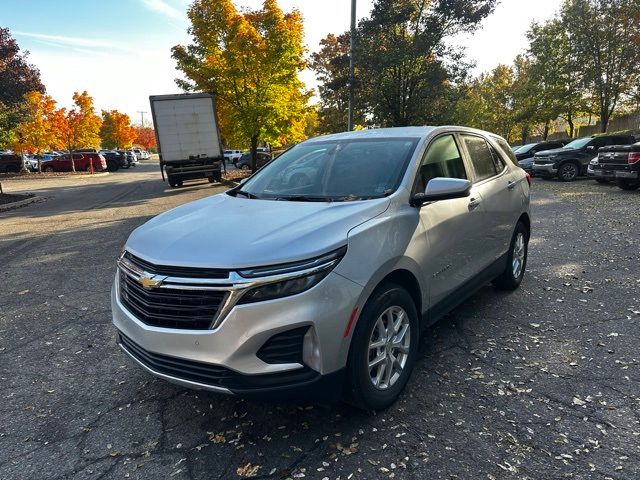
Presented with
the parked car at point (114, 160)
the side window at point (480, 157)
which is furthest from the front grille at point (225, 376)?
the parked car at point (114, 160)

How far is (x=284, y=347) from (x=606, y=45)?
3489 cm

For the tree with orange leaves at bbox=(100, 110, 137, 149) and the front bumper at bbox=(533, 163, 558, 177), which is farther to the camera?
the tree with orange leaves at bbox=(100, 110, 137, 149)

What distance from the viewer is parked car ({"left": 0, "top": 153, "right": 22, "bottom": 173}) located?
114 feet

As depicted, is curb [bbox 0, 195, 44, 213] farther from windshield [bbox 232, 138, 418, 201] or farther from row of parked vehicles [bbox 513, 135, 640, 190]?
row of parked vehicles [bbox 513, 135, 640, 190]

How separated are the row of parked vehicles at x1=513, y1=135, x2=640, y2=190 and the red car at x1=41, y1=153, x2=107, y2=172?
3134cm

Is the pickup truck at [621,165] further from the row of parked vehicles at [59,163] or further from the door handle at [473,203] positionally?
the row of parked vehicles at [59,163]

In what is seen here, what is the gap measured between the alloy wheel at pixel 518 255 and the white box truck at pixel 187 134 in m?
15.4

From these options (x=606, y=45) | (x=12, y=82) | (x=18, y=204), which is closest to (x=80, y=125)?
(x=12, y=82)

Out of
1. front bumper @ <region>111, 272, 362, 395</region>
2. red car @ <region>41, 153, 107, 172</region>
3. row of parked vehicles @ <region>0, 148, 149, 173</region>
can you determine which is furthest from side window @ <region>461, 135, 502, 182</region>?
red car @ <region>41, 153, 107, 172</region>

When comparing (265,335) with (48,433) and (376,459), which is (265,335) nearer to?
(376,459)

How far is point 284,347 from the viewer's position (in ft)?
7.77

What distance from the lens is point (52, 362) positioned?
149 inches

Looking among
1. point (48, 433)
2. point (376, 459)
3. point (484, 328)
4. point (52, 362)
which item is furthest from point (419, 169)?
point (52, 362)

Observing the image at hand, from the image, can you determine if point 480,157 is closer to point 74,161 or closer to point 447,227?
point 447,227
